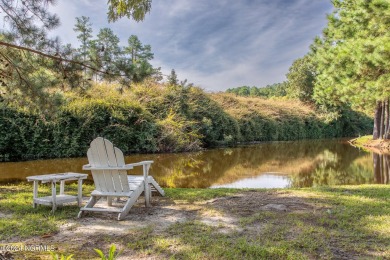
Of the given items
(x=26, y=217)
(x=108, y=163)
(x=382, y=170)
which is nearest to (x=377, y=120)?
(x=382, y=170)

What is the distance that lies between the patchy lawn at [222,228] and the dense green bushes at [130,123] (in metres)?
3.65

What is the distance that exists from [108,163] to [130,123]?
9.77 m

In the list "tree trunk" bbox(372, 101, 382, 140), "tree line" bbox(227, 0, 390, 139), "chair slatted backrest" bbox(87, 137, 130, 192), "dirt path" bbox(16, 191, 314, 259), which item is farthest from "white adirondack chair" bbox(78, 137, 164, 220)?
"tree trunk" bbox(372, 101, 382, 140)

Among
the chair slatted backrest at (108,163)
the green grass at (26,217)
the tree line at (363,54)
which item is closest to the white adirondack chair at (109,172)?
the chair slatted backrest at (108,163)

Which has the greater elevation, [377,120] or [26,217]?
[377,120]

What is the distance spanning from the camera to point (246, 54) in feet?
54.6

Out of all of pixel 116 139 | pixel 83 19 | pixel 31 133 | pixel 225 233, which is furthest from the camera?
pixel 83 19

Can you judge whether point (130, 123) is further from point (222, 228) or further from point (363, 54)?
point (222, 228)

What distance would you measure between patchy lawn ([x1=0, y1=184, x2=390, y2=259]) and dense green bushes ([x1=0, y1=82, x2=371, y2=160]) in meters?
3.65

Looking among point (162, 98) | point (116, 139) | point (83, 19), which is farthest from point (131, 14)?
point (83, 19)

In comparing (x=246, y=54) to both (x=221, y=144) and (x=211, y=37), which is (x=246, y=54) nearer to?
(x=211, y=37)

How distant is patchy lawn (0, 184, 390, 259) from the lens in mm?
2824

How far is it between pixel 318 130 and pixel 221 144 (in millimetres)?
14943

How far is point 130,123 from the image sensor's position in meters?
13.8
